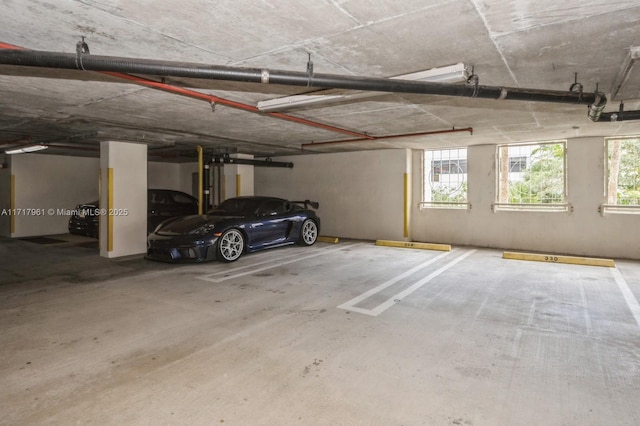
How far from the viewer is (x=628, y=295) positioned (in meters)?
4.43

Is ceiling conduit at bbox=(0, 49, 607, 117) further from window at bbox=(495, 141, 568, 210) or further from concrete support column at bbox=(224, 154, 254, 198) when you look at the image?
concrete support column at bbox=(224, 154, 254, 198)

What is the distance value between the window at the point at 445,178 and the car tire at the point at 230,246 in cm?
503

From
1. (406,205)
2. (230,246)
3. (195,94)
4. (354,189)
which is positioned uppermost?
(195,94)

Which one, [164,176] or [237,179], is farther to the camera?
[164,176]

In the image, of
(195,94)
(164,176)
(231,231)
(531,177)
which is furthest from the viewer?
(164,176)

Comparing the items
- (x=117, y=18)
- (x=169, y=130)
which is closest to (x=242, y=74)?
(x=117, y=18)

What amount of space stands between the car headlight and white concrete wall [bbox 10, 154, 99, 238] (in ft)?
23.7

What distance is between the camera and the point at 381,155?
9453 mm

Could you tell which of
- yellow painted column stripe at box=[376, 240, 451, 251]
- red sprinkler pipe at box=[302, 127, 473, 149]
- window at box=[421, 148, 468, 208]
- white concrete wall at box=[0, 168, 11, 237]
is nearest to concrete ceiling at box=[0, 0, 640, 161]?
red sprinkler pipe at box=[302, 127, 473, 149]

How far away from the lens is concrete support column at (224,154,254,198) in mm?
9648

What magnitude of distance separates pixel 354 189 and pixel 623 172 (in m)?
5.76

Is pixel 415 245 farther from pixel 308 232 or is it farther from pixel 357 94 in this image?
pixel 357 94

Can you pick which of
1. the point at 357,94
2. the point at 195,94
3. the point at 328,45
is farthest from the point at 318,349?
the point at 195,94

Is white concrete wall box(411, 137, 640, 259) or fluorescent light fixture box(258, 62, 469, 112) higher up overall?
fluorescent light fixture box(258, 62, 469, 112)
